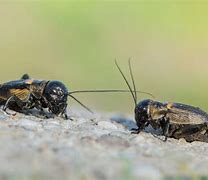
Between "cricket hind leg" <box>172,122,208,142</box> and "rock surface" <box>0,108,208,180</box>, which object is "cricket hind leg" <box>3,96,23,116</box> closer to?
"rock surface" <box>0,108,208,180</box>

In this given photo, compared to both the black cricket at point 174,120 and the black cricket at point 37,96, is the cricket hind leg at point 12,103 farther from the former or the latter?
the black cricket at point 174,120

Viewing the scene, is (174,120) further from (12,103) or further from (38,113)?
(12,103)

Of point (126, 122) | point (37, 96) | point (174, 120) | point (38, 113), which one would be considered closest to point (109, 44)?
point (126, 122)

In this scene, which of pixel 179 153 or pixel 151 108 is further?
pixel 151 108

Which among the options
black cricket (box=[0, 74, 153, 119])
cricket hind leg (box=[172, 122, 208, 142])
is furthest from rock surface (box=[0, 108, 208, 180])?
black cricket (box=[0, 74, 153, 119])

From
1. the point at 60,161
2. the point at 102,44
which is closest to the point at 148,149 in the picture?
the point at 60,161

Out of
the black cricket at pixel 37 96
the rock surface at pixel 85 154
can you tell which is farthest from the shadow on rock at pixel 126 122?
the rock surface at pixel 85 154

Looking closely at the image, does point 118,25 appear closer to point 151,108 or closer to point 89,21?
point 89,21
